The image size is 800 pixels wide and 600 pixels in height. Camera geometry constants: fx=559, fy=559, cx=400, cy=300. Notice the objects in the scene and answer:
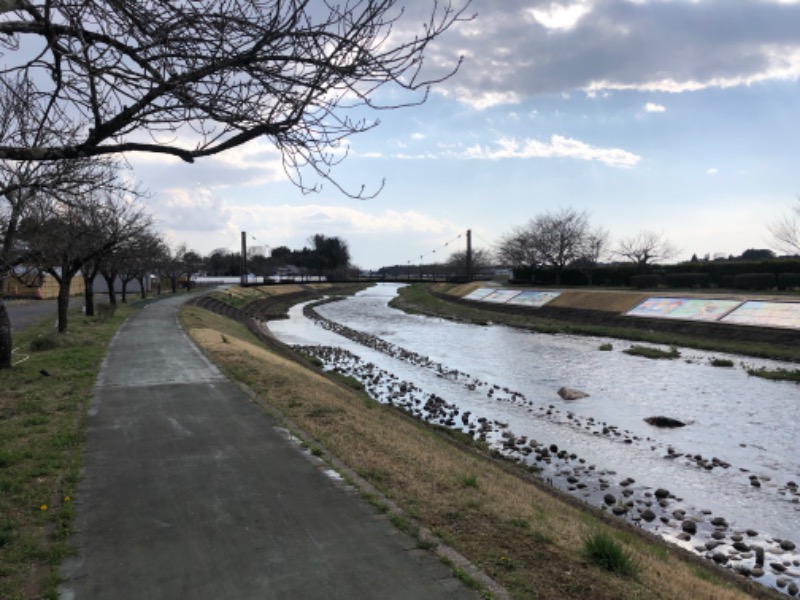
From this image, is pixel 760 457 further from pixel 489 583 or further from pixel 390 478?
pixel 489 583

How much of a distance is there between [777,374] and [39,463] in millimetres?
21319

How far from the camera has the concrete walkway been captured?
4.16m

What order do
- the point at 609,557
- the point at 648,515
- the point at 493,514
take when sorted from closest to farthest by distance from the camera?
the point at 609,557 → the point at 493,514 → the point at 648,515

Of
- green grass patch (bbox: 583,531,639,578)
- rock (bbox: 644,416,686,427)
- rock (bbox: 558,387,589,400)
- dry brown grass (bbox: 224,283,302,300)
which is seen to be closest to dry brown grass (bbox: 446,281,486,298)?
dry brown grass (bbox: 224,283,302,300)

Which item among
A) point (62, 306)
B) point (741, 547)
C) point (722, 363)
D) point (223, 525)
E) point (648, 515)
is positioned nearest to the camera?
point (223, 525)

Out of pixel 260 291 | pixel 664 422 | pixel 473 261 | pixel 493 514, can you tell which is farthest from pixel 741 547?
pixel 473 261

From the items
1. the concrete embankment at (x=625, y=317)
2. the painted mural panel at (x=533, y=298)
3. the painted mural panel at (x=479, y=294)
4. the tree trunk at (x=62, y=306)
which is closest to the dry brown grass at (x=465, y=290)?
the painted mural panel at (x=479, y=294)

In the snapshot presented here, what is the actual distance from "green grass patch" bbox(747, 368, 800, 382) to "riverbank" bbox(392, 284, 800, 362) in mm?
2728

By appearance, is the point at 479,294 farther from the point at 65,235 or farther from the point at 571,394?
the point at 65,235

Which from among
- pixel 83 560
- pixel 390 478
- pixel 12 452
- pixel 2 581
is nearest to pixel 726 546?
pixel 390 478

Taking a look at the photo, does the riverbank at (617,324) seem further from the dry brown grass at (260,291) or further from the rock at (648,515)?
the dry brown grass at (260,291)

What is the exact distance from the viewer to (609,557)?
188 inches


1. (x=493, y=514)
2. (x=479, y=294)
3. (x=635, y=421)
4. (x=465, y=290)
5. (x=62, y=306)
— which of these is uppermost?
(x=62, y=306)

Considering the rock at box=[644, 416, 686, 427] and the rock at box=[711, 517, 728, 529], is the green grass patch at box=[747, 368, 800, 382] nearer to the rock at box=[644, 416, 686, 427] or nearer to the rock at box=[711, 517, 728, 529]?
the rock at box=[644, 416, 686, 427]
